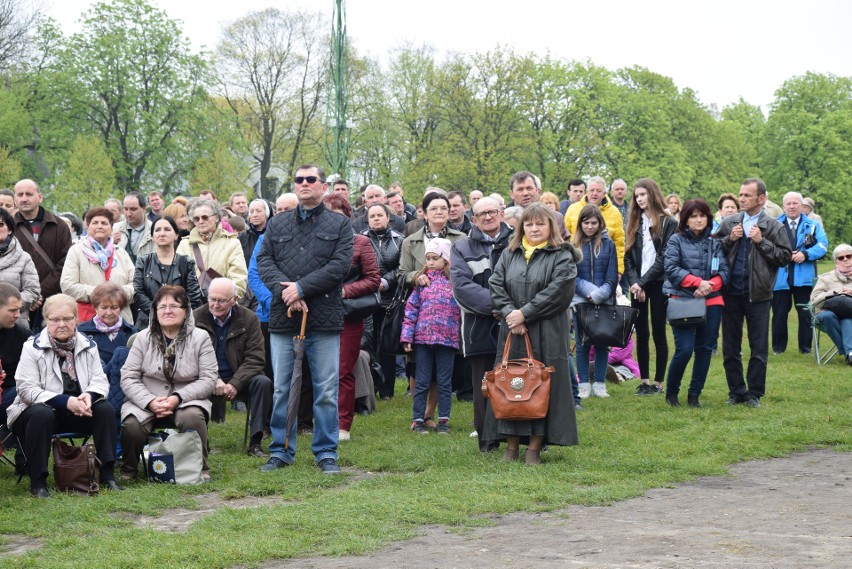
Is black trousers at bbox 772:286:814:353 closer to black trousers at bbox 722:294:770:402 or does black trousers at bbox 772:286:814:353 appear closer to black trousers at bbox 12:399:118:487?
black trousers at bbox 722:294:770:402

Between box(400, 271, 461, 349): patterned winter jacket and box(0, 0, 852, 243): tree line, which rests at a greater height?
box(0, 0, 852, 243): tree line

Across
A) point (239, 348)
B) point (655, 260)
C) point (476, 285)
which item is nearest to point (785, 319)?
point (655, 260)

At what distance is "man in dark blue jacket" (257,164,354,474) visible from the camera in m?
8.01

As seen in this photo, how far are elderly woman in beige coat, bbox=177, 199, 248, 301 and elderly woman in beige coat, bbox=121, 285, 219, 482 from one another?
2.15 m

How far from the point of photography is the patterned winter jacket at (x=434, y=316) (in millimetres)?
9742

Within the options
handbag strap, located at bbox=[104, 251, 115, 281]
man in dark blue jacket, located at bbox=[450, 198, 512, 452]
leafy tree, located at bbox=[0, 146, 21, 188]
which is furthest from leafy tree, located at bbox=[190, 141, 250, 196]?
man in dark blue jacket, located at bbox=[450, 198, 512, 452]

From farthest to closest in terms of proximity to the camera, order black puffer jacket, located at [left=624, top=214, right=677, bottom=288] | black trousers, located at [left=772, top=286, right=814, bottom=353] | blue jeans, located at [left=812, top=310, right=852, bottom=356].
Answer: black trousers, located at [left=772, top=286, right=814, bottom=353] < blue jeans, located at [left=812, top=310, right=852, bottom=356] < black puffer jacket, located at [left=624, top=214, right=677, bottom=288]

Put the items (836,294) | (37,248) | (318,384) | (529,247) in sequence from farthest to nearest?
1. (836,294)
2. (37,248)
3. (529,247)
4. (318,384)

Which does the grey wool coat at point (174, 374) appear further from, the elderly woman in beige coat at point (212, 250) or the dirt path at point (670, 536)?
Result: the dirt path at point (670, 536)

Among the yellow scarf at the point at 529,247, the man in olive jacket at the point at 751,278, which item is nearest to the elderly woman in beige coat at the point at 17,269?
the yellow scarf at the point at 529,247

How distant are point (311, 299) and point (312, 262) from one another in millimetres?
279

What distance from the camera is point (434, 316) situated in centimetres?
974

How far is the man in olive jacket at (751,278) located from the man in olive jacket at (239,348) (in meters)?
4.86

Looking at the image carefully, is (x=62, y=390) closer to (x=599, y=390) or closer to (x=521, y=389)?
(x=521, y=389)
